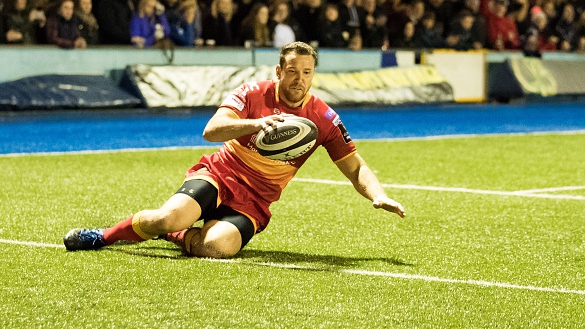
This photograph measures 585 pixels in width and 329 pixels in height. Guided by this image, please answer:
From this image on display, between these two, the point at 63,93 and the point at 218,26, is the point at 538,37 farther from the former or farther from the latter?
the point at 63,93

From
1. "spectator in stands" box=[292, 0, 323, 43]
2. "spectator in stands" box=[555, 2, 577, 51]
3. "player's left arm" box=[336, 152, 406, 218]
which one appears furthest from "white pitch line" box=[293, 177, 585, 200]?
"spectator in stands" box=[555, 2, 577, 51]

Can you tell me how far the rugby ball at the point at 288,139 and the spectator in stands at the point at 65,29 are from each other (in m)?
10.4

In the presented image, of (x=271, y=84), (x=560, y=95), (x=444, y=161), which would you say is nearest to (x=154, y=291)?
(x=271, y=84)

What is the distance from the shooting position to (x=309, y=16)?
2019 cm

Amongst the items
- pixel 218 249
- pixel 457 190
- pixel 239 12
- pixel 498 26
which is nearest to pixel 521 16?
pixel 498 26

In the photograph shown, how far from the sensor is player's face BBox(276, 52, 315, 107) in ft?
20.8

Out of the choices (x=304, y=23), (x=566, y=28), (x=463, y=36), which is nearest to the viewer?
(x=304, y=23)

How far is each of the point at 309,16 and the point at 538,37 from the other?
7011 mm

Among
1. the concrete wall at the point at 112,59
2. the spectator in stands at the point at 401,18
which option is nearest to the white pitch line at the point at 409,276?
the concrete wall at the point at 112,59

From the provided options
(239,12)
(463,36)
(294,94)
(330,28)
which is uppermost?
(294,94)

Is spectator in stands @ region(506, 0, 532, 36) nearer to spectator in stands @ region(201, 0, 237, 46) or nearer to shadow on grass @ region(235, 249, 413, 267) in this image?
spectator in stands @ region(201, 0, 237, 46)

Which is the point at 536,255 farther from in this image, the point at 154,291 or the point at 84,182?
the point at 84,182

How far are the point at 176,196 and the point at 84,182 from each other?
385 centimetres

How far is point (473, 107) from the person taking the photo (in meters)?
21.5
